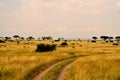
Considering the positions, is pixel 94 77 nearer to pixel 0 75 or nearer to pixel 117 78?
pixel 117 78

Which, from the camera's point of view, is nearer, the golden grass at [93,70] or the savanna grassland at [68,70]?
the golden grass at [93,70]

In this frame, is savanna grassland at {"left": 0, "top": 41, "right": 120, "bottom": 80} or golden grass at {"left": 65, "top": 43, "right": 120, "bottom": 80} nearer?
golden grass at {"left": 65, "top": 43, "right": 120, "bottom": 80}

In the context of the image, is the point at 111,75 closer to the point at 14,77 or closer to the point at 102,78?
the point at 102,78

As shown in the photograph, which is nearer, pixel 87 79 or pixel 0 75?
pixel 87 79

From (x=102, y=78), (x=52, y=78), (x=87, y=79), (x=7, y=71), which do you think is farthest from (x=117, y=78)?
(x=7, y=71)

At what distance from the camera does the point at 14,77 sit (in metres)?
20.0

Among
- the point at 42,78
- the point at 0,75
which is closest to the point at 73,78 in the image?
the point at 42,78

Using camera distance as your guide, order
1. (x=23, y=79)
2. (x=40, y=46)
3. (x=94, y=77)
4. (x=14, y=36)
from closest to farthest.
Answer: (x=23, y=79) < (x=94, y=77) < (x=40, y=46) < (x=14, y=36)

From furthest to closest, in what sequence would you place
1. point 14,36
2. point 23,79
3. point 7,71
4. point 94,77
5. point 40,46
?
point 14,36
point 40,46
point 7,71
point 94,77
point 23,79

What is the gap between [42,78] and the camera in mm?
20359

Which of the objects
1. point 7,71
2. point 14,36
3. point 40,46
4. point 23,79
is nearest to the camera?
point 23,79

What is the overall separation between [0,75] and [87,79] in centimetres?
708

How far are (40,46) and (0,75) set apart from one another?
40.8 meters

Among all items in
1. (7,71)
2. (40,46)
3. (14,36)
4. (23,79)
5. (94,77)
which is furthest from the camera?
(14,36)
